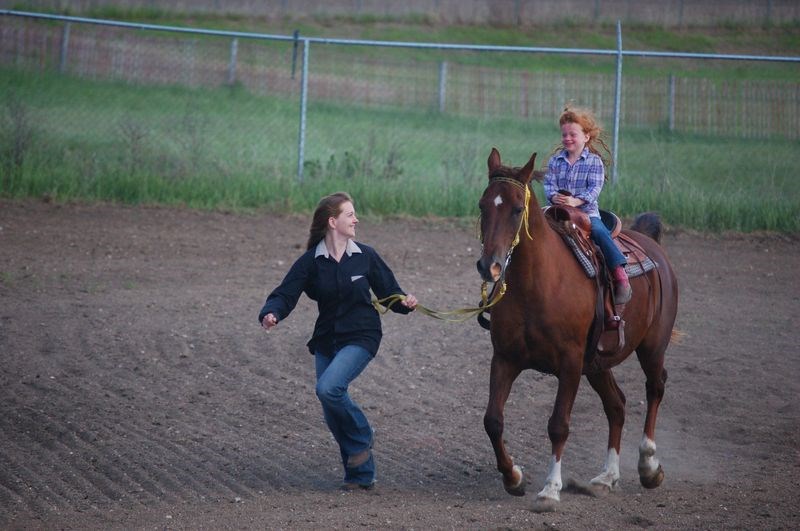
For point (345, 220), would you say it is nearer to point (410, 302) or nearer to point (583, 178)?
point (410, 302)

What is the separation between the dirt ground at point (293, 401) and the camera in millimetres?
6332

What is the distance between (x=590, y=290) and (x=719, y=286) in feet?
19.4

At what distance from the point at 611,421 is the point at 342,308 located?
6.54 feet

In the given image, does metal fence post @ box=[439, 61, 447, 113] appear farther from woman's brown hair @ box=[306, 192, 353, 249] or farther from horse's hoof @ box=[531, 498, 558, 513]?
horse's hoof @ box=[531, 498, 558, 513]

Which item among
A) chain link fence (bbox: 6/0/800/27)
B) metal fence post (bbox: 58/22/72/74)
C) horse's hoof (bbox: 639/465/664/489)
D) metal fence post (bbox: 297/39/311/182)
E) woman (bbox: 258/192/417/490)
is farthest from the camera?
chain link fence (bbox: 6/0/800/27)

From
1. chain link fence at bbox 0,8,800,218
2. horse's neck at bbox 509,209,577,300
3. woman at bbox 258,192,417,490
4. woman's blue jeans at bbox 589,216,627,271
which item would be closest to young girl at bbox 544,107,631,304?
woman's blue jeans at bbox 589,216,627,271

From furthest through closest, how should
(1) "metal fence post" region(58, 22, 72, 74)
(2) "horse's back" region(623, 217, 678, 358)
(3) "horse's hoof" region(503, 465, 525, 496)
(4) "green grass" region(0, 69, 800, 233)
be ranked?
(1) "metal fence post" region(58, 22, 72, 74) → (4) "green grass" region(0, 69, 800, 233) → (2) "horse's back" region(623, 217, 678, 358) → (3) "horse's hoof" region(503, 465, 525, 496)

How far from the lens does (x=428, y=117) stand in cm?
2073

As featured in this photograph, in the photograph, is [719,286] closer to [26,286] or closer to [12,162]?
[26,286]

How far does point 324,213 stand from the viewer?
22.2ft

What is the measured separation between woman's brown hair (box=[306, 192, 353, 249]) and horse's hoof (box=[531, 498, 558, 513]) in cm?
212

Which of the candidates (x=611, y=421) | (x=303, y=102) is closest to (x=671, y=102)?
(x=303, y=102)

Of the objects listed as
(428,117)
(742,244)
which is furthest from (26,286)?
(428,117)

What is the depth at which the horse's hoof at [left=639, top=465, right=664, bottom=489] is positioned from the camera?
6.95m
